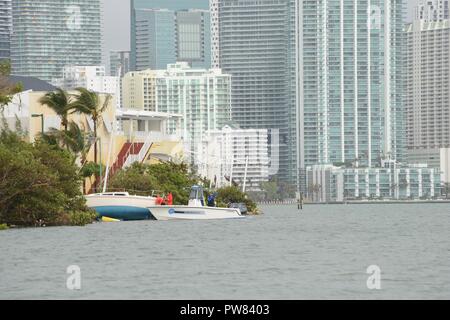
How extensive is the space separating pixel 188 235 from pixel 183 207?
2434 cm

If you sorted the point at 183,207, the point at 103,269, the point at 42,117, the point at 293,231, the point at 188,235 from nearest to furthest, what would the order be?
1. the point at 103,269
2. the point at 188,235
3. the point at 293,231
4. the point at 183,207
5. the point at 42,117

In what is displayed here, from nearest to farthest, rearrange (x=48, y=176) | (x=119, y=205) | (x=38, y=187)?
(x=38, y=187) < (x=48, y=176) < (x=119, y=205)

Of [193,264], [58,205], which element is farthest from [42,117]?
[193,264]

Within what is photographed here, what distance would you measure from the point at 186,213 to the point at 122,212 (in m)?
5.15

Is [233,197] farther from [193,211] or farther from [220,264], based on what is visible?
[220,264]

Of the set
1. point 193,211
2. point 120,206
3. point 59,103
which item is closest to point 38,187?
point 193,211

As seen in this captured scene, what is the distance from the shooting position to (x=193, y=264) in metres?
53.4

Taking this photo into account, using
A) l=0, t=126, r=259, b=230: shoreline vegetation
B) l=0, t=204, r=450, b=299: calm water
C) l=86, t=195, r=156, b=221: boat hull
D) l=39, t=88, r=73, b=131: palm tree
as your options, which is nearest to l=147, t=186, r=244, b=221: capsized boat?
l=86, t=195, r=156, b=221: boat hull

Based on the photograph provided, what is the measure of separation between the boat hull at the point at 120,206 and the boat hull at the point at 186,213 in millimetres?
1196

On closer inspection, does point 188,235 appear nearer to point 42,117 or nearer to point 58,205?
point 58,205

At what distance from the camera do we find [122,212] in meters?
104

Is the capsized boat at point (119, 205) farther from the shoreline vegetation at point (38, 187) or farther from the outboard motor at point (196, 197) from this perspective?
the shoreline vegetation at point (38, 187)

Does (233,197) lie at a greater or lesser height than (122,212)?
lesser
